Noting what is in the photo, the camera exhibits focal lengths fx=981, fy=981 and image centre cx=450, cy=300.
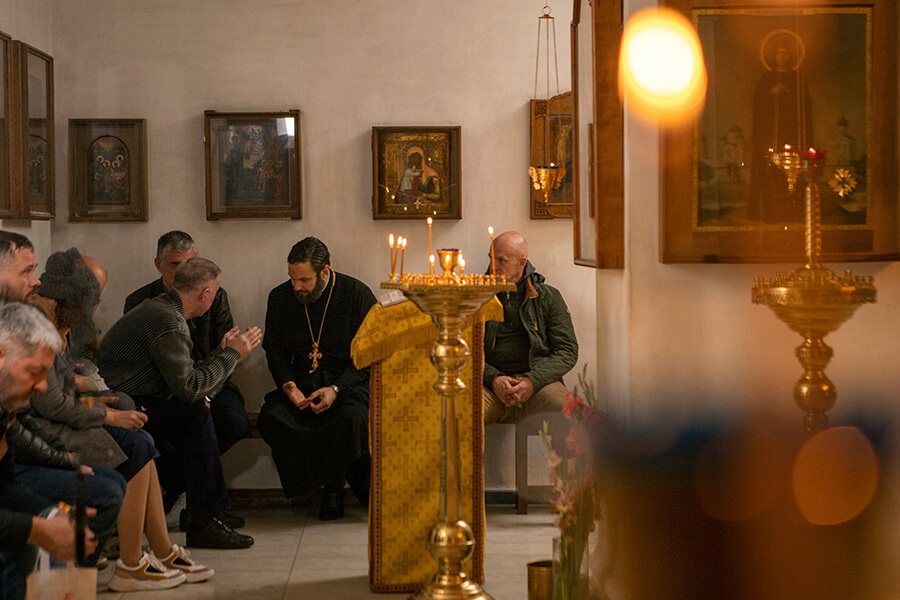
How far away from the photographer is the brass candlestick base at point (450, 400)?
3.23 metres

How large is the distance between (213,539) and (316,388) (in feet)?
3.80

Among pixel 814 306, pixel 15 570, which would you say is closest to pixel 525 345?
pixel 814 306

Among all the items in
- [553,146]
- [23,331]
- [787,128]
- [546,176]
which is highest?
[553,146]

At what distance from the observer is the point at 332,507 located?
18.8 ft

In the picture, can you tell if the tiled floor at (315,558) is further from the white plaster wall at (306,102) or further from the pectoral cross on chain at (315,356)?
the pectoral cross on chain at (315,356)

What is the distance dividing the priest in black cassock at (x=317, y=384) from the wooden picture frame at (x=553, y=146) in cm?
126

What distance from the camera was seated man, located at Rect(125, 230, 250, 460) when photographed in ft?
18.8

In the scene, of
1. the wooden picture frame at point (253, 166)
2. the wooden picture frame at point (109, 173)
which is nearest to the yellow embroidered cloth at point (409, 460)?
the wooden picture frame at point (253, 166)

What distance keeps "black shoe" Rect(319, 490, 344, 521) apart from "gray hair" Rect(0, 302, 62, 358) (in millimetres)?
2984

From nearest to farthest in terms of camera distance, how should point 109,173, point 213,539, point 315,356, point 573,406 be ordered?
1. point 573,406
2. point 213,539
3. point 315,356
4. point 109,173

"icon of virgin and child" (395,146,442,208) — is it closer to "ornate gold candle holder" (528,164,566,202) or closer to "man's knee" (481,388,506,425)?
"ornate gold candle holder" (528,164,566,202)

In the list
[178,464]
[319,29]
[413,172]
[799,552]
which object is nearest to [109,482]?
[178,464]

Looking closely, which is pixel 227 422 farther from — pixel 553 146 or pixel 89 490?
pixel 553 146

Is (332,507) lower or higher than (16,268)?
lower
